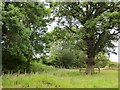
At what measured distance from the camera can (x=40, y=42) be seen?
16.1 metres

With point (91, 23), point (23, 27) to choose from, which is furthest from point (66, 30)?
point (23, 27)

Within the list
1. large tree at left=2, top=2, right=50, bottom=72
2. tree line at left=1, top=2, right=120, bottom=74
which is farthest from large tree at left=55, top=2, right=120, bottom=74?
large tree at left=2, top=2, right=50, bottom=72

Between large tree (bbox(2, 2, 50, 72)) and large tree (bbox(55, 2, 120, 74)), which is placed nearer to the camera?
large tree (bbox(2, 2, 50, 72))

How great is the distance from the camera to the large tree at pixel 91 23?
1362 cm

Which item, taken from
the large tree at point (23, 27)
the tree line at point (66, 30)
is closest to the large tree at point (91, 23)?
the tree line at point (66, 30)

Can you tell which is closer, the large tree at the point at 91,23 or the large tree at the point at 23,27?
the large tree at the point at 23,27

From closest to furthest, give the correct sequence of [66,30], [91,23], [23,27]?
[23,27] < [91,23] < [66,30]

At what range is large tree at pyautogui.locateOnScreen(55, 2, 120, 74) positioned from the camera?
13.6 m

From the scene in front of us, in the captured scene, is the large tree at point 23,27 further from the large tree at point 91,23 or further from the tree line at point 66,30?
the large tree at point 91,23

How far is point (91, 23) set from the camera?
13.5 metres

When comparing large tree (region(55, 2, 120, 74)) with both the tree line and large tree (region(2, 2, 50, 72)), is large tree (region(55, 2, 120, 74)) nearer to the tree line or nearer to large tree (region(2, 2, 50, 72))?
the tree line

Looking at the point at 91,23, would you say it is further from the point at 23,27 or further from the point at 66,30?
the point at 23,27

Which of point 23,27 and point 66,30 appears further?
point 66,30

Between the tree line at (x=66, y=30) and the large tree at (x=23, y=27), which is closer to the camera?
the large tree at (x=23, y=27)
